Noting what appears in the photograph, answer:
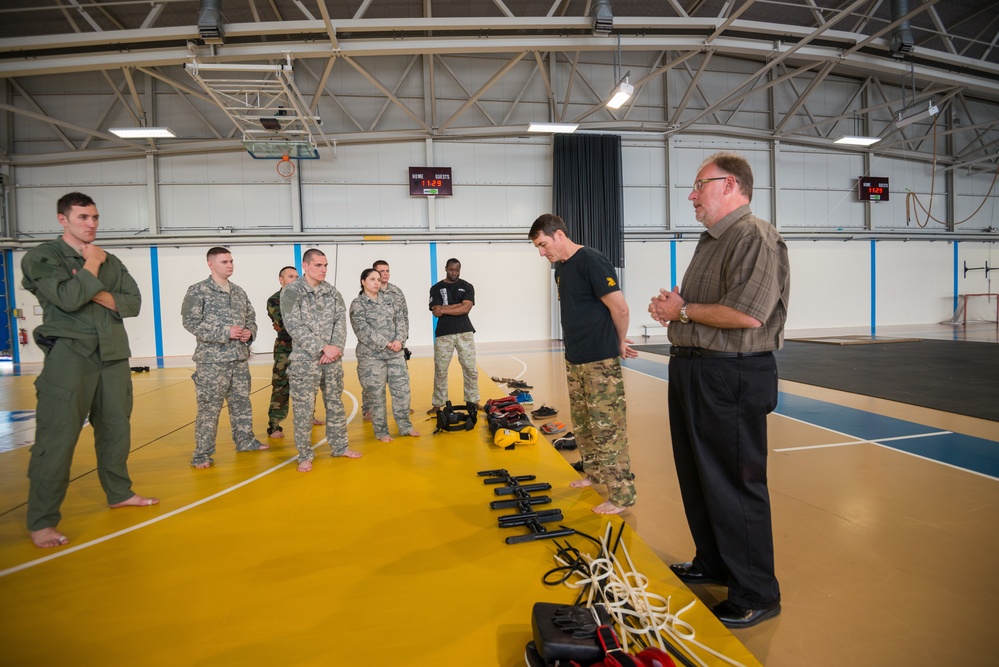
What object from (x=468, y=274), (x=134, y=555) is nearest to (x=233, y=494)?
(x=134, y=555)

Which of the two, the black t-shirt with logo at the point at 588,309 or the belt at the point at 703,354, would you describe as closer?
the belt at the point at 703,354

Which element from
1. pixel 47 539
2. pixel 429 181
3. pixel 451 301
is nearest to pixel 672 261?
pixel 429 181

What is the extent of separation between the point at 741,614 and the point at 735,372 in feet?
3.30

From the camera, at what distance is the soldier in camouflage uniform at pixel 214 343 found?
13.5ft

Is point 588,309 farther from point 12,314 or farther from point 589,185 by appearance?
point 12,314

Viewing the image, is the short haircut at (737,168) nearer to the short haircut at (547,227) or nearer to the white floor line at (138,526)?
the short haircut at (547,227)

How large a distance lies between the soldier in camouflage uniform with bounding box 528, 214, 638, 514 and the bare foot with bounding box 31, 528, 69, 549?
3201mm

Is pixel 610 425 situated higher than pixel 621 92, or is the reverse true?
pixel 621 92

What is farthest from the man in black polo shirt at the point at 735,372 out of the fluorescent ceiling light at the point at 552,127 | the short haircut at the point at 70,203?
the fluorescent ceiling light at the point at 552,127

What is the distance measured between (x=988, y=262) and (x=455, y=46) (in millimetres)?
21272

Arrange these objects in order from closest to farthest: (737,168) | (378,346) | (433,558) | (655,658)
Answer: (655,658) → (737,168) → (433,558) → (378,346)

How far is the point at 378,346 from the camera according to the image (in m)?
4.65

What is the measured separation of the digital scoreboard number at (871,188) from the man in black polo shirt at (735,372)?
60.4ft

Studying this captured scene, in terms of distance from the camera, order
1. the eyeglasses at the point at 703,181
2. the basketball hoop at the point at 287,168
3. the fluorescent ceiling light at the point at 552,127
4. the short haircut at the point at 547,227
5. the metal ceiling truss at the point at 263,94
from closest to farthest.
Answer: the eyeglasses at the point at 703,181 < the short haircut at the point at 547,227 < the metal ceiling truss at the point at 263,94 < the fluorescent ceiling light at the point at 552,127 < the basketball hoop at the point at 287,168
